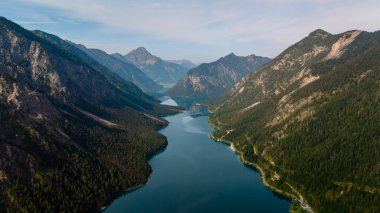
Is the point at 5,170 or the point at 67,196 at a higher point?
the point at 5,170

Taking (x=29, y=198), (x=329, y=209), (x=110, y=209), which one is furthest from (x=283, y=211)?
(x=29, y=198)

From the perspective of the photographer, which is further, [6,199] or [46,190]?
[46,190]

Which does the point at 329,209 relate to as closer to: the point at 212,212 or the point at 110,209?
the point at 212,212

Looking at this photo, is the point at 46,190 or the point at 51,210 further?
the point at 46,190

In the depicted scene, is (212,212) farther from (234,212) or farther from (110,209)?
(110,209)

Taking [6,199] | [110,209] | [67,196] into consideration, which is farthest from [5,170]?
[110,209]

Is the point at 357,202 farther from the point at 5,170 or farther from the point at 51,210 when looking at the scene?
the point at 5,170

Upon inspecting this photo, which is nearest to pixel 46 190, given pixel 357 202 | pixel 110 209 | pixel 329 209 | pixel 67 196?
pixel 67 196

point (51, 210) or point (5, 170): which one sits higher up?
point (5, 170)
